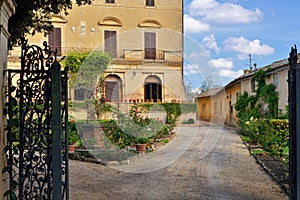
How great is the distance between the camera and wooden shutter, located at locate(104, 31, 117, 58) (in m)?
22.1

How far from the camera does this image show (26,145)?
2.81 meters

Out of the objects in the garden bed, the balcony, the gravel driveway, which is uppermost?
the balcony

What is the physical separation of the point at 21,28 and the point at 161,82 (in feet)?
55.4

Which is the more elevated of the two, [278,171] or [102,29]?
[102,29]

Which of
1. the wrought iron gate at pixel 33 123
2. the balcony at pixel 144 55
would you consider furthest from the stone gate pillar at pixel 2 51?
the balcony at pixel 144 55

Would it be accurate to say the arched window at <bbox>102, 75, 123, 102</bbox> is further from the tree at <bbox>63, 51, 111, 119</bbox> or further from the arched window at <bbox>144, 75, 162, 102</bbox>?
the tree at <bbox>63, 51, 111, 119</bbox>

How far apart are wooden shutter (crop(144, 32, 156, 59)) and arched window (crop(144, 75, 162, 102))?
1.40 metres

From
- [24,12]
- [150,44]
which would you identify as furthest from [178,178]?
[150,44]

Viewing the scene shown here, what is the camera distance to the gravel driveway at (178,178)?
5918mm

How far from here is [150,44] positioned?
2269 centimetres

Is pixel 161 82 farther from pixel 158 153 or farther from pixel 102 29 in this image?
pixel 158 153

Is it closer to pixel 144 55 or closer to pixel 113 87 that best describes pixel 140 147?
pixel 113 87

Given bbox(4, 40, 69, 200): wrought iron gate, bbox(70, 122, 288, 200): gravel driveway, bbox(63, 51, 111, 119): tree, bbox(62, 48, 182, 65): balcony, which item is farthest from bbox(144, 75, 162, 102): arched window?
bbox(4, 40, 69, 200): wrought iron gate

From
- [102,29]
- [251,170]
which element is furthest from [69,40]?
[251,170]
